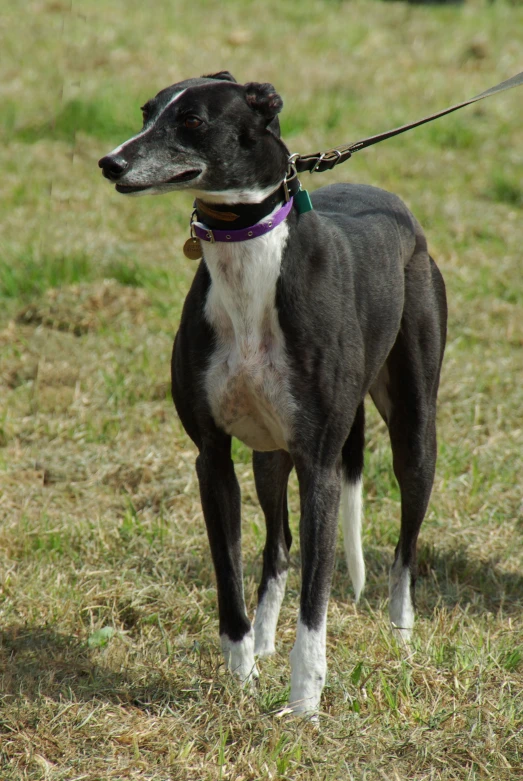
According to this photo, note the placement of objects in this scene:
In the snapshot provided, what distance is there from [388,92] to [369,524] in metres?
7.06

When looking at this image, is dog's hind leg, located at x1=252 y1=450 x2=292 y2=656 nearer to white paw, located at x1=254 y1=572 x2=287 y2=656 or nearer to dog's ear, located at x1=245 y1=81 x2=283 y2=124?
white paw, located at x1=254 y1=572 x2=287 y2=656

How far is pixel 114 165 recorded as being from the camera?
2.62 m

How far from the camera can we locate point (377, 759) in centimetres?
287

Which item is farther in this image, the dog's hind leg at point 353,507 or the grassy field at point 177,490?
the dog's hind leg at point 353,507

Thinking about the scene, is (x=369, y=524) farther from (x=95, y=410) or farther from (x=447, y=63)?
(x=447, y=63)

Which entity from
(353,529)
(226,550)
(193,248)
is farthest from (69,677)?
(193,248)

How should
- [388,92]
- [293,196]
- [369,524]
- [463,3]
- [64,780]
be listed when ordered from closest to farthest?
[64,780]
[293,196]
[369,524]
[388,92]
[463,3]

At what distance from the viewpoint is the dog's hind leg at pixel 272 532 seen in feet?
12.1

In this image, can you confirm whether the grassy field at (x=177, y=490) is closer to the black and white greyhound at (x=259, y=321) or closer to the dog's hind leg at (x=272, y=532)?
the dog's hind leg at (x=272, y=532)

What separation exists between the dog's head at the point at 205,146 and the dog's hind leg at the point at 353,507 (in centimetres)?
118

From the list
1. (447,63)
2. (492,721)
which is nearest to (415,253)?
(492,721)

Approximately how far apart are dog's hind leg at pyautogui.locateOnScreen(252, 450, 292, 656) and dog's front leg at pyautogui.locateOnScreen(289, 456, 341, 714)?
70cm

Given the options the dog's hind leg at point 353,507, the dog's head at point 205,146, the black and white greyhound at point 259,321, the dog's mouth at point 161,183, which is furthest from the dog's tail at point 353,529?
the dog's mouth at point 161,183

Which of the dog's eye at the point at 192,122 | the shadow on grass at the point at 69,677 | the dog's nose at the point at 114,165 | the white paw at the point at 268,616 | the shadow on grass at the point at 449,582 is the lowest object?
the shadow on grass at the point at 449,582
